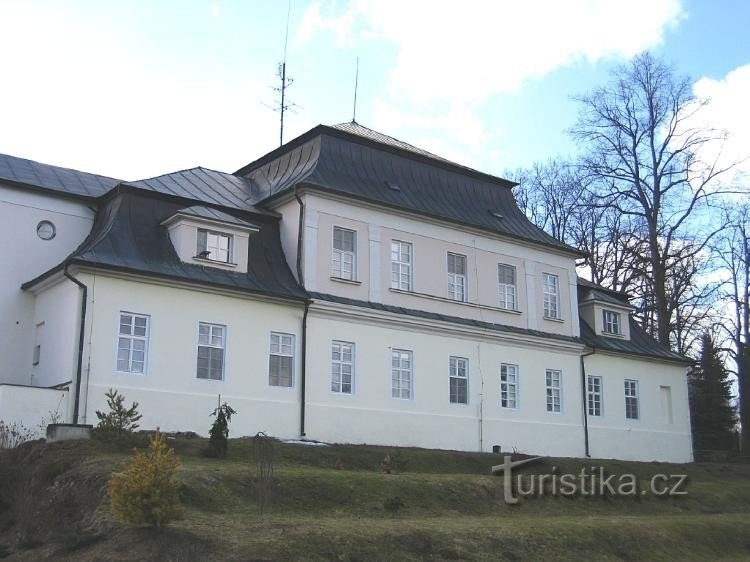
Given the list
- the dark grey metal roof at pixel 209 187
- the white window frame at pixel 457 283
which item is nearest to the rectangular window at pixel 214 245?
the dark grey metal roof at pixel 209 187

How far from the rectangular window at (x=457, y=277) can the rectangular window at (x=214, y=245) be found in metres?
7.23

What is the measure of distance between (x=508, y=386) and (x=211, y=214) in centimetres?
1069

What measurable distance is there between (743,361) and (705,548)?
25665 mm

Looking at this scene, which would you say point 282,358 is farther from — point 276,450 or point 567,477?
point 567,477

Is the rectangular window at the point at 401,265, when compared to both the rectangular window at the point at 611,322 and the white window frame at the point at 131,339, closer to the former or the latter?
the white window frame at the point at 131,339

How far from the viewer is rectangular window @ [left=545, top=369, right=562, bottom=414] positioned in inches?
A: 1160

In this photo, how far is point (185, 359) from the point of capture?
21.7 m

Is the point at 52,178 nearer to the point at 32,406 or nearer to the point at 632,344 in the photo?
the point at 32,406

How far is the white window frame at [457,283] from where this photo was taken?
27.8m

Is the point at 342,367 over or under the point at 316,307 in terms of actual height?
under

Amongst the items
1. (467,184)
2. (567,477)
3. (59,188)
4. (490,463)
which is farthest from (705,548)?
(59,188)

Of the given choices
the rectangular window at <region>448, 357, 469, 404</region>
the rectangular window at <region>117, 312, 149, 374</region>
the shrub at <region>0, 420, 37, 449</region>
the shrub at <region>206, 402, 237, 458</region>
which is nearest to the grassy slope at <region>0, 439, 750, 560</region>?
the shrub at <region>206, 402, 237, 458</region>

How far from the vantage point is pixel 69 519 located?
14.4 meters

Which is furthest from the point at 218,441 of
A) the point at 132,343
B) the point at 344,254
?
the point at 344,254
